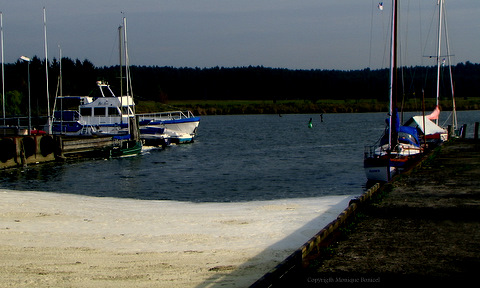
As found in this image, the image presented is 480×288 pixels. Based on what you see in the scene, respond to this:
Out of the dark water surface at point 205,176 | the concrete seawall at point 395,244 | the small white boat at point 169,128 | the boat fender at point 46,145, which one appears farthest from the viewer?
the small white boat at point 169,128

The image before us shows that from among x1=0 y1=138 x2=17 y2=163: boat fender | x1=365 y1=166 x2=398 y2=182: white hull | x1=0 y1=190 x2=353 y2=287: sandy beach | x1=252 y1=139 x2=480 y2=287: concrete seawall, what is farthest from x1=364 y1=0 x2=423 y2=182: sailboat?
x1=0 y1=138 x2=17 y2=163: boat fender

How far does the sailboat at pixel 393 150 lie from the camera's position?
26.1 metres

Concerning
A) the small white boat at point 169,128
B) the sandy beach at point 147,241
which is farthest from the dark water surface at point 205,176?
the small white boat at point 169,128

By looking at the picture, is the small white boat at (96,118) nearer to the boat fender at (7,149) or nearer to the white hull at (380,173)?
the boat fender at (7,149)

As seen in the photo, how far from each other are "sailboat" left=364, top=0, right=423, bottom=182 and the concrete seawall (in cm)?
930

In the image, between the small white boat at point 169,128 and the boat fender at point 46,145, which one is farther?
the small white boat at point 169,128

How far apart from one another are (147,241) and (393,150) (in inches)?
665

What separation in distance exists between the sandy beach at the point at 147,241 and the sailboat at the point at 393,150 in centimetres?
600

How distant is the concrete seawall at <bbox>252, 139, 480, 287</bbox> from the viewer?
27.8 feet

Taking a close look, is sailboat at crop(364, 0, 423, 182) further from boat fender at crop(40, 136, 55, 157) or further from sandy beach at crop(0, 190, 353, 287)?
boat fender at crop(40, 136, 55, 157)

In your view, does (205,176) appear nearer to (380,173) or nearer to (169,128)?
(380,173)

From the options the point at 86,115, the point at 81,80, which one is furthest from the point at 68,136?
the point at 81,80

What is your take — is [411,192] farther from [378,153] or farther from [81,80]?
[81,80]

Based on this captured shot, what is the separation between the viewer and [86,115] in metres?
55.5
